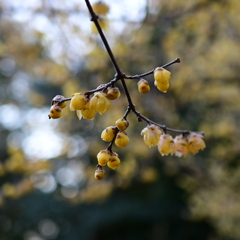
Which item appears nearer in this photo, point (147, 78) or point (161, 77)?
point (161, 77)

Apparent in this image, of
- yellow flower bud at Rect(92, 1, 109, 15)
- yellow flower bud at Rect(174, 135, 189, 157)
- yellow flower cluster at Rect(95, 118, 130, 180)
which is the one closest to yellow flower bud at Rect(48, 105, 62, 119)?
yellow flower cluster at Rect(95, 118, 130, 180)

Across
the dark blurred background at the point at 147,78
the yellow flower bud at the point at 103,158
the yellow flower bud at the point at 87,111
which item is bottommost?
the yellow flower bud at the point at 103,158

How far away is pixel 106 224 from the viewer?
7.07m

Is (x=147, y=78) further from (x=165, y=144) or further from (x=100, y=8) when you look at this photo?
(x=165, y=144)

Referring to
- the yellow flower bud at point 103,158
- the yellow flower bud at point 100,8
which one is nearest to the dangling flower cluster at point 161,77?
the yellow flower bud at point 103,158

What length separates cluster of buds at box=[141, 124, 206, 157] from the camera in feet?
2.91

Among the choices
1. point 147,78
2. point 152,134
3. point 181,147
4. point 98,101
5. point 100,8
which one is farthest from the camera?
point 147,78

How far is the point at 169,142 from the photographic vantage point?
37.5 inches

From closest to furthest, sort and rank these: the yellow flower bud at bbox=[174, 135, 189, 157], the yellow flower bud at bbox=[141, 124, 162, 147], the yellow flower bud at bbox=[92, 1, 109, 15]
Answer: the yellow flower bud at bbox=[141, 124, 162, 147], the yellow flower bud at bbox=[174, 135, 189, 157], the yellow flower bud at bbox=[92, 1, 109, 15]

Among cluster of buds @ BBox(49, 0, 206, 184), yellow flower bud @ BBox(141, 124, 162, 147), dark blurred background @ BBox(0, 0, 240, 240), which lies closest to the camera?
cluster of buds @ BBox(49, 0, 206, 184)

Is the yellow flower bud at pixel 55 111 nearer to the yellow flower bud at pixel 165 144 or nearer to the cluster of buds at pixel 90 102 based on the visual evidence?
the cluster of buds at pixel 90 102

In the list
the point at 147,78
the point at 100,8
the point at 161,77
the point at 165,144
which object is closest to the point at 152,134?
the point at 165,144

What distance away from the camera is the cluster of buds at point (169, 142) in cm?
89

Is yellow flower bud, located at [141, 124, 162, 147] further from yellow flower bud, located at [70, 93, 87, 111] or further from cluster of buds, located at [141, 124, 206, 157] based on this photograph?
yellow flower bud, located at [70, 93, 87, 111]
